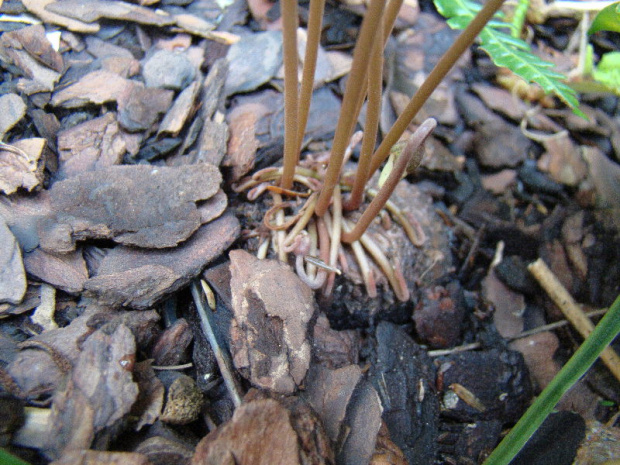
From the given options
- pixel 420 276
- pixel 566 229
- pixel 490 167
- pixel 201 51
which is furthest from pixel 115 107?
pixel 566 229

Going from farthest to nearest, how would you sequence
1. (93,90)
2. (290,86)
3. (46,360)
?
(93,90), (290,86), (46,360)

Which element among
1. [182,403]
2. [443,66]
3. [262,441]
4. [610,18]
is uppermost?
[610,18]

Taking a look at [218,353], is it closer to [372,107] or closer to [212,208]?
[212,208]

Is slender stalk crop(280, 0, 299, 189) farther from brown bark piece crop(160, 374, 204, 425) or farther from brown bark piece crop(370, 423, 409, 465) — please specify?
brown bark piece crop(370, 423, 409, 465)

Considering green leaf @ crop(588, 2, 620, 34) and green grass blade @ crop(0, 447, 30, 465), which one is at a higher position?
green leaf @ crop(588, 2, 620, 34)

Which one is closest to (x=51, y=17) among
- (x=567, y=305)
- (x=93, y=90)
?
(x=93, y=90)

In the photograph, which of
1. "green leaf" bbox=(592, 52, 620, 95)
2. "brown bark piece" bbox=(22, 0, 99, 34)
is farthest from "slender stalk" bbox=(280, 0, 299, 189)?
"green leaf" bbox=(592, 52, 620, 95)

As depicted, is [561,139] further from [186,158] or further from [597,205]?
[186,158]
